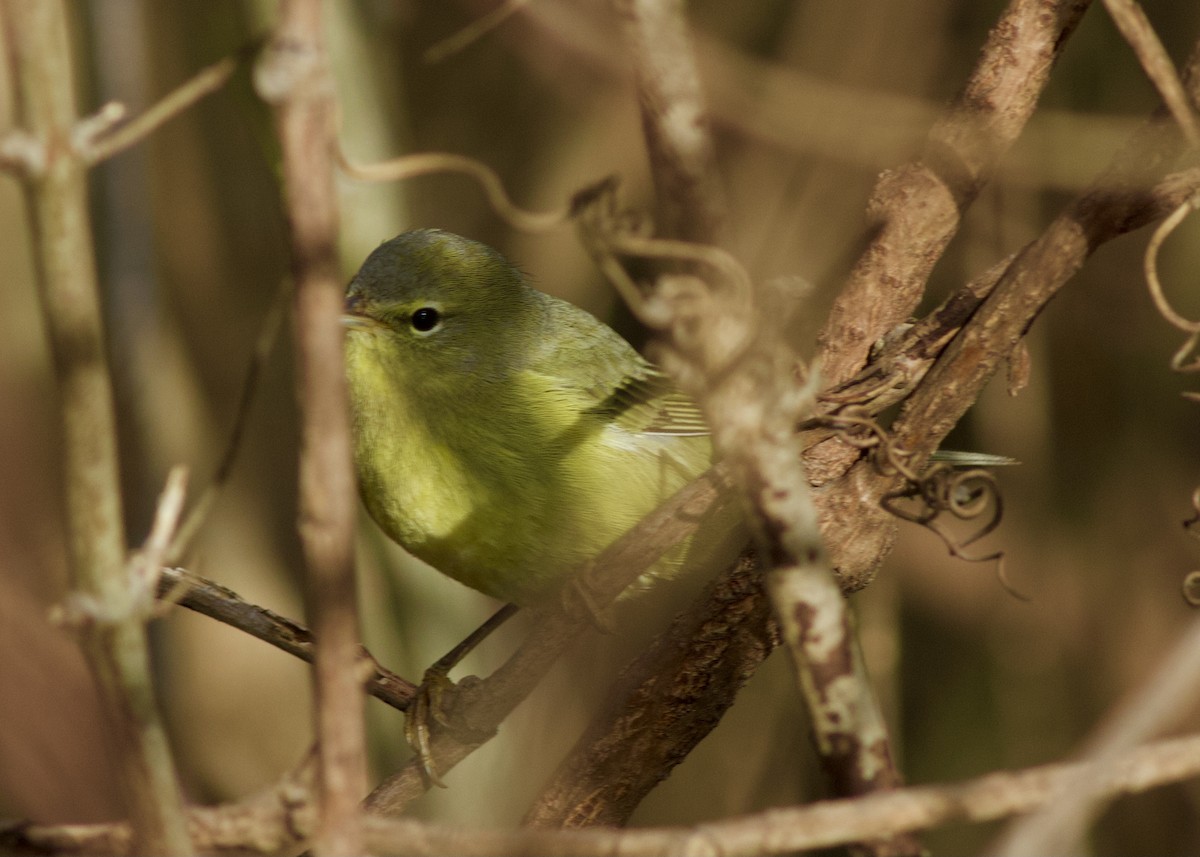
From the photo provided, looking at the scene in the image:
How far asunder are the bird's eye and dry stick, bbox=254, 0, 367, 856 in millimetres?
2295

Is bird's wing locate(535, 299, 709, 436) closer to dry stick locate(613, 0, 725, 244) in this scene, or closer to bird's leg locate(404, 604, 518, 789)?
bird's leg locate(404, 604, 518, 789)

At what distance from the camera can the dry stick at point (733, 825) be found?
3.83 ft

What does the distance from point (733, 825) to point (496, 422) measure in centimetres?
200

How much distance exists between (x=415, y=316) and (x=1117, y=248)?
2.71 m

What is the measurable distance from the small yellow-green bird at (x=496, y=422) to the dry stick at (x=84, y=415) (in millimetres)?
1823

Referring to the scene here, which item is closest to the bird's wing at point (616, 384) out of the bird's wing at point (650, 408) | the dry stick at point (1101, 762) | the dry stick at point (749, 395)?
the bird's wing at point (650, 408)

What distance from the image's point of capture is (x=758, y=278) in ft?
12.4

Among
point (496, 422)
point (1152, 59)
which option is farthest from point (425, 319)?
point (1152, 59)

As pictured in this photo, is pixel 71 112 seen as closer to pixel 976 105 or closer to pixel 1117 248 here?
pixel 976 105

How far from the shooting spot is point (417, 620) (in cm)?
391

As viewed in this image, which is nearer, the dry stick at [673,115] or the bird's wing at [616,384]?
the dry stick at [673,115]

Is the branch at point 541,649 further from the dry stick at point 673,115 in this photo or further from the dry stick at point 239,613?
the dry stick at point 673,115

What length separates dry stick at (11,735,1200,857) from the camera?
1166mm

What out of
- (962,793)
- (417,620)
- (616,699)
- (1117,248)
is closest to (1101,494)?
(1117,248)
